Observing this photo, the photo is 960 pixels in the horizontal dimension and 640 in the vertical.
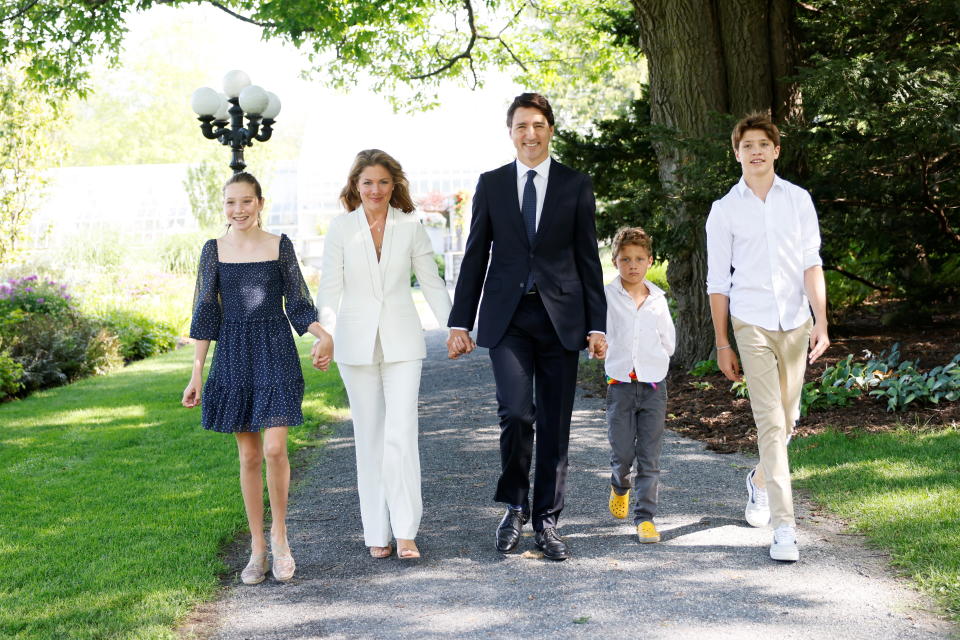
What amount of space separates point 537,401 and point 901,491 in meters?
2.38

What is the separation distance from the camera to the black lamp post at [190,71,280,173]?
41.4 ft

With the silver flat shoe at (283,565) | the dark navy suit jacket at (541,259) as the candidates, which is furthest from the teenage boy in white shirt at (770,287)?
the silver flat shoe at (283,565)

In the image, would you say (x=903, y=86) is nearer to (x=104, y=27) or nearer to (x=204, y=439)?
(x=204, y=439)

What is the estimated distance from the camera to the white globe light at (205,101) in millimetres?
13148

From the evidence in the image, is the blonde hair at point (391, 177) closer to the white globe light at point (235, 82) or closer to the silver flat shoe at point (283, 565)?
the silver flat shoe at point (283, 565)

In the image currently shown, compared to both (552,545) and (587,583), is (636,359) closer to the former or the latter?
(552,545)

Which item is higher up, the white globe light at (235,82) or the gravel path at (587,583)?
the white globe light at (235,82)

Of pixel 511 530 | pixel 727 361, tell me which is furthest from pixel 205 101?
pixel 727 361

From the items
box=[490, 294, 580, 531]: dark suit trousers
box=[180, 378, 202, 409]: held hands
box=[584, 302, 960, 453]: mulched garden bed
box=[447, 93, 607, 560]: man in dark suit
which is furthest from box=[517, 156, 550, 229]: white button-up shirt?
box=[584, 302, 960, 453]: mulched garden bed

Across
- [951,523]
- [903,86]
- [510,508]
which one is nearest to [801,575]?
[951,523]

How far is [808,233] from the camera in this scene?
15.2 feet

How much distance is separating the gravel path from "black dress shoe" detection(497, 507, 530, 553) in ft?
0.20

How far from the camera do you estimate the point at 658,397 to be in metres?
5.20

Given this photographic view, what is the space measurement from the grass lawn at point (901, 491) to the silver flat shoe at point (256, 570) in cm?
300
